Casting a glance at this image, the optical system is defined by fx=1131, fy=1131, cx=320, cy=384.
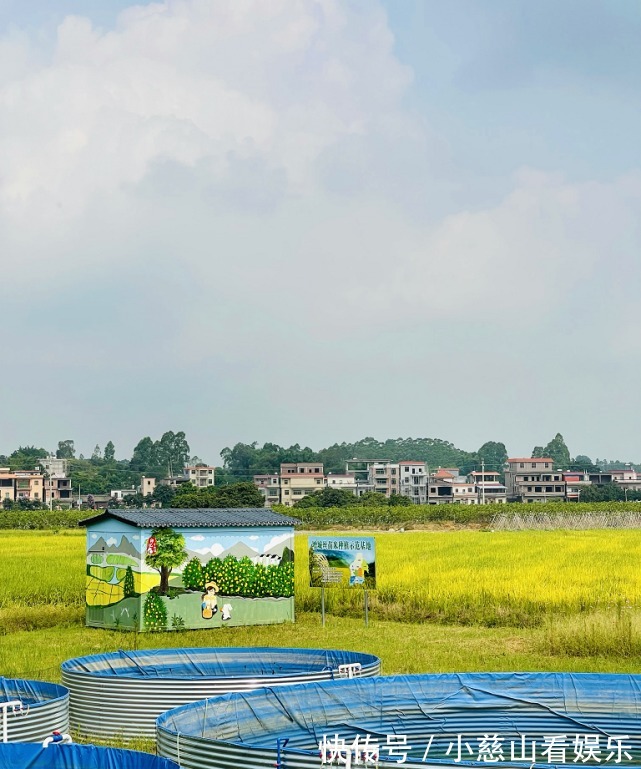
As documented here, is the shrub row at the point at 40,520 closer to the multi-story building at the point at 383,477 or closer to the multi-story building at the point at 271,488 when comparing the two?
the multi-story building at the point at 271,488

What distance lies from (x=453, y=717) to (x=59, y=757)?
4964mm

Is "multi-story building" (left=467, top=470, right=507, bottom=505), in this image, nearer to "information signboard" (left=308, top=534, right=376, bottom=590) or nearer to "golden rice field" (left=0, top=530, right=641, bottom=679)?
"golden rice field" (left=0, top=530, right=641, bottom=679)

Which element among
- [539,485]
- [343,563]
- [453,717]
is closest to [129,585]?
[343,563]

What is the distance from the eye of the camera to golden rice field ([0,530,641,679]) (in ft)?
53.5

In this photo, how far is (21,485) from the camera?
118m

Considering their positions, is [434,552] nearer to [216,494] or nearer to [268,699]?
[268,699]

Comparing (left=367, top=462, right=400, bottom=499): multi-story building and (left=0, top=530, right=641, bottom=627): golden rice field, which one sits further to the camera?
(left=367, top=462, right=400, bottom=499): multi-story building

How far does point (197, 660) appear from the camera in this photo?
1391cm

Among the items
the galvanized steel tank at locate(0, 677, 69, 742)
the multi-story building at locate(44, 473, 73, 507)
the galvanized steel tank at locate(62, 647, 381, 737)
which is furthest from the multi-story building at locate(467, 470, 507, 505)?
the galvanized steel tank at locate(0, 677, 69, 742)

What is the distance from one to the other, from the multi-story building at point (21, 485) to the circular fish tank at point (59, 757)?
364 feet

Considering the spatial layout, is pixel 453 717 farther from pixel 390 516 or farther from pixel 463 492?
pixel 463 492

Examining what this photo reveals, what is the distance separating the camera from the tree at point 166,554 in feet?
63.5

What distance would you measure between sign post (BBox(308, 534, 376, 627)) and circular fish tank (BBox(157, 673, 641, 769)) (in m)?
8.62

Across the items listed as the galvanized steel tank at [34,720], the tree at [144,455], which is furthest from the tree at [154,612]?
the tree at [144,455]
